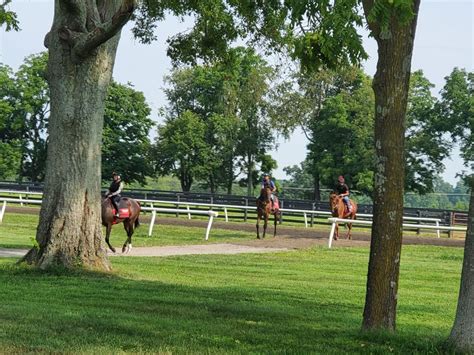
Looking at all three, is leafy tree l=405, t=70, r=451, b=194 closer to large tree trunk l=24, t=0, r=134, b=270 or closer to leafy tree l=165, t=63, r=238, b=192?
leafy tree l=165, t=63, r=238, b=192

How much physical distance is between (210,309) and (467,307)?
4277 mm

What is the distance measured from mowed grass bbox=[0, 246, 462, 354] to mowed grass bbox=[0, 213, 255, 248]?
690 cm

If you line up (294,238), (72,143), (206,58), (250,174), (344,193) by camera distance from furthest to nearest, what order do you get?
(250,174) < (344,193) < (294,238) < (206,58) < (72,143)

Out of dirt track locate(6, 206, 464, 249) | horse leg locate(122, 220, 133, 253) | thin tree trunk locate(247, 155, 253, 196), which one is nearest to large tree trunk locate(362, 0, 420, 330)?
horse leg locate(122, 220, 133, 253)

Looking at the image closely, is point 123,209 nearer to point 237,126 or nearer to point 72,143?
point 72,143

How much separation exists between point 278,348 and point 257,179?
68193 millimetres

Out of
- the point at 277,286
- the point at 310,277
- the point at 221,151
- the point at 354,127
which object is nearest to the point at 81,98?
the point at 277,286

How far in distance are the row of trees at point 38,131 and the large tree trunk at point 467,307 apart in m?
67.1

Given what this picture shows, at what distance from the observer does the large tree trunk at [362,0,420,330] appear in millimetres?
10125

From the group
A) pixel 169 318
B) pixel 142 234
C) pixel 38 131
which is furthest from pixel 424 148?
pixel 169 318

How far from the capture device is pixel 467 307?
9.50 m

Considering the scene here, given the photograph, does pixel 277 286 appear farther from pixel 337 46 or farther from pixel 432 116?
pixel 432 116

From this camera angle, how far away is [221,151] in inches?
3041

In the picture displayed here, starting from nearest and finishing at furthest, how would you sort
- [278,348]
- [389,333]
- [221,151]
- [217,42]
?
[278,348] < [389,333] < [217,42] < [221,151]
